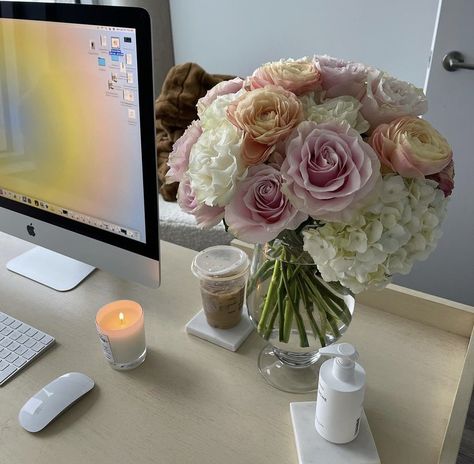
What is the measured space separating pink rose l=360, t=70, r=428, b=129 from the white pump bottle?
Result: 29 centimetres

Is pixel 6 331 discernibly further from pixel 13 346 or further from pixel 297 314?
pixel 297 314

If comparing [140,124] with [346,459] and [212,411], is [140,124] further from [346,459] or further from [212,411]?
[346,459]

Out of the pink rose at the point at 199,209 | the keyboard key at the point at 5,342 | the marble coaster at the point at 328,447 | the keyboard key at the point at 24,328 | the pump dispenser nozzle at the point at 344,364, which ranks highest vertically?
the pink rose at the point at 199,209

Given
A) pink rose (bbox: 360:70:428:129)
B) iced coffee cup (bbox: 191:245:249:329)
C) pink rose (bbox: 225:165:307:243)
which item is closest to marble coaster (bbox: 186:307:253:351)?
iced coffee cup (bbox: 191:245:249:329)

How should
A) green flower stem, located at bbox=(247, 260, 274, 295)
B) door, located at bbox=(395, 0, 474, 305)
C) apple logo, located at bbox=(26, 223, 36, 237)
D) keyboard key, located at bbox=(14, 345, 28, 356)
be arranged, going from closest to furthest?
green flower stem, located at bbox=(247, 260, 274, 295)
keyboard key, located at bbox=(14, 345, 28, 356)
apple logo, located at bbox=(26, 223, 36, 237)
door, located at bbox=(395, 0, 474, 305)

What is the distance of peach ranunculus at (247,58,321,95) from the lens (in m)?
0.61

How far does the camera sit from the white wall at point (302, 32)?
6.18 feet

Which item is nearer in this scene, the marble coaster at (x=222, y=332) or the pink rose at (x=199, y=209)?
the pink rose at (x=199, y=209)

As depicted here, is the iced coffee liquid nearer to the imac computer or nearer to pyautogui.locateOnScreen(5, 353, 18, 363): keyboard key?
the imac computer

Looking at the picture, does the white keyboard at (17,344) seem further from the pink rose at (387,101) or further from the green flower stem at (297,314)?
the pink rose at (387,101)

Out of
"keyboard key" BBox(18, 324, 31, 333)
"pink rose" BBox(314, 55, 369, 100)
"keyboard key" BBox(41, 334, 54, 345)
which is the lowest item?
"keyboard key" BBox(18, 324, 31, 333)

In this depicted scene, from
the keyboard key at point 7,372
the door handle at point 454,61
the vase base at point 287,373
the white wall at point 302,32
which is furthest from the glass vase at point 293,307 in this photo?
the white wall at point 302,32

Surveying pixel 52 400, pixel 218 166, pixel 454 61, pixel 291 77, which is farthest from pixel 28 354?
pixel 454 61

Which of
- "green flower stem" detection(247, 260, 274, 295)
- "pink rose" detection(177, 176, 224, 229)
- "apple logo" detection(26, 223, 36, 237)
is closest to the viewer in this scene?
"pink rose" detection(177, 176, 224, 229)
